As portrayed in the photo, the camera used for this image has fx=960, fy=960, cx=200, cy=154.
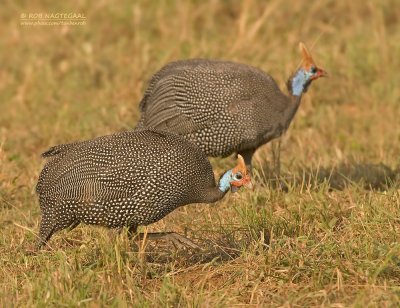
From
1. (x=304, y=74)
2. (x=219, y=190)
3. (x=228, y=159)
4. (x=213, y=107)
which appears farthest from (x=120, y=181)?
(x=304, y=74)

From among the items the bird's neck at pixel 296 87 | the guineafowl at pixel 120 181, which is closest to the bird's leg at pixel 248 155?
the bird's neck at pixel 296 87

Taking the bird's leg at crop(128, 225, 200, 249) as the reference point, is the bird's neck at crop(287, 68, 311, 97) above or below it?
above

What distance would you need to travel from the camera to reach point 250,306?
14.3 feet

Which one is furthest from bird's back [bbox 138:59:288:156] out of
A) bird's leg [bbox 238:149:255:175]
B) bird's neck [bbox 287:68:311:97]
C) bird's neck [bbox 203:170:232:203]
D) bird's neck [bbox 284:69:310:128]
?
bird's neck [bbox 203:170:232:203]

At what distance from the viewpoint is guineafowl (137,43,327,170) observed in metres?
6.11

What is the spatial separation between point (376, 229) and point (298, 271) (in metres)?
0.67

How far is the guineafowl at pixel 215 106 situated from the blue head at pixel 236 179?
94cm

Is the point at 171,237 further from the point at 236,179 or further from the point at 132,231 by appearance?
the point at 236,179

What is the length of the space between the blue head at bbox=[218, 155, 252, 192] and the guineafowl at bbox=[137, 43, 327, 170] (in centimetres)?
94

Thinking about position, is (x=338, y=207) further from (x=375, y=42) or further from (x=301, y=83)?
(x=375, y=42)

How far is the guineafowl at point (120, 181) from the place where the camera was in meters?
4.86

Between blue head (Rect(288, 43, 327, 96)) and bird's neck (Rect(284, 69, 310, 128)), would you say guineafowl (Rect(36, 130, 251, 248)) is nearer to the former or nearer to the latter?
bird's neck (Rect(284, 69, 310, 128))

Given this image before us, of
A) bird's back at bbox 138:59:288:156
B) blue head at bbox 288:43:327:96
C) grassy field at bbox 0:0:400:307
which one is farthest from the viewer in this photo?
blue head at bbox 288:43:327:96

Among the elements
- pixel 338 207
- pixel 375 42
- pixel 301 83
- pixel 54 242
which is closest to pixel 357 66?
pixel 375 42
